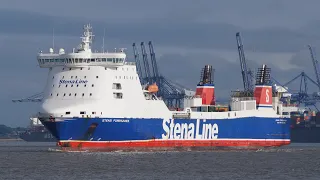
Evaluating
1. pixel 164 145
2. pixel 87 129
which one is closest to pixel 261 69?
pixel 164 145

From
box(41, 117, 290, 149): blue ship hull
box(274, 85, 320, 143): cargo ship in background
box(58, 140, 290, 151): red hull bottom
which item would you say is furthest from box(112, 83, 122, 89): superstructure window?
box(274, 85, 320, 143): cargo ship in background

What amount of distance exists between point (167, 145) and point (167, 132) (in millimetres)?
1230

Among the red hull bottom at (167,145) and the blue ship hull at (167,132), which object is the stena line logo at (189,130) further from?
the red hull bottom at (167,145)

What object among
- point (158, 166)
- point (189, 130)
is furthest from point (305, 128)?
point (158, 166)

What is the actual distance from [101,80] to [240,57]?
239 ft

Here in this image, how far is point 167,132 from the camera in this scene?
91062 mm

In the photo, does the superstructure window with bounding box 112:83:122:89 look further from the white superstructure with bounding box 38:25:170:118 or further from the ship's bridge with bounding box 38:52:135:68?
the ship's bridge with bounding box 38:52:135:68

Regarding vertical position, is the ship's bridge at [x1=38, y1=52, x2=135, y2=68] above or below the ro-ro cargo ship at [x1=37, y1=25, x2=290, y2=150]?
above

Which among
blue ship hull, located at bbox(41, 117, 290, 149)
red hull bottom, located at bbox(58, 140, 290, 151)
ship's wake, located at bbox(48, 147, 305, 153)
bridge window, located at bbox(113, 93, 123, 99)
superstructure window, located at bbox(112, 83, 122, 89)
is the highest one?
superstructure window, located at bbox(112, 83, 122, 89)

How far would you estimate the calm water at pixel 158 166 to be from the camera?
60938 millimetres

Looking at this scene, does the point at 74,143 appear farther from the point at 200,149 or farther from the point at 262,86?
the point at 262,86

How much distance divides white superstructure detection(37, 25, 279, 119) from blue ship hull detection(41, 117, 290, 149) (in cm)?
92

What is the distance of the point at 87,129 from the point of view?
274 ft

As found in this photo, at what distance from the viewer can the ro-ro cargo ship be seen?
83.9m
